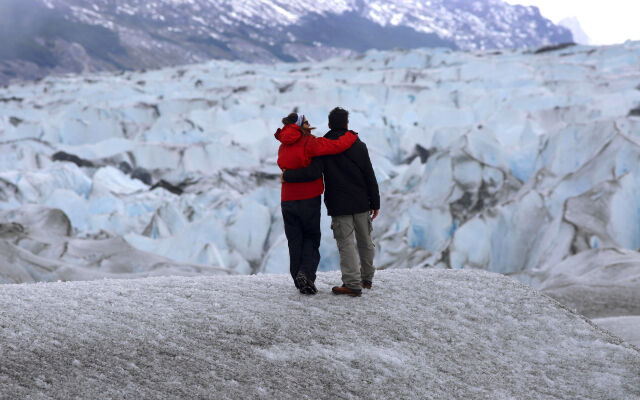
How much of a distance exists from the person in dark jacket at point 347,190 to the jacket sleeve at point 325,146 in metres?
0.05

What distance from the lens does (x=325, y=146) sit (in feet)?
11.3

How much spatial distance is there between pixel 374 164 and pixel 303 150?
12.0m

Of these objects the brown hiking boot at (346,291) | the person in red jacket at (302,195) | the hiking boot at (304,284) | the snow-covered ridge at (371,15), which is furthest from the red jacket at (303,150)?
the snow-covered ridge at (371,15)

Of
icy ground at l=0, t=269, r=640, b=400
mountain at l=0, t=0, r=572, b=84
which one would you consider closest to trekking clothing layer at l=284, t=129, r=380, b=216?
icy ground at l=0, t=269, r=640, b=400

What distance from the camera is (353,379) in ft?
8.83

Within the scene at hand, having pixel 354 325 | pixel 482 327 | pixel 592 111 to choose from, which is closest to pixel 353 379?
pixel 354 325

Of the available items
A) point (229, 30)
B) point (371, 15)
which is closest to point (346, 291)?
point (229, 30)

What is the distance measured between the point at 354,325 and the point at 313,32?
140537 millimetres

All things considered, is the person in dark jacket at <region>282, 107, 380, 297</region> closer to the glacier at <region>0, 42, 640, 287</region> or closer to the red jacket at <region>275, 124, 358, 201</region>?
the red jacket at <region>275, 124, 358, 201</region>

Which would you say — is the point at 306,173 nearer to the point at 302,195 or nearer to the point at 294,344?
the point at 302,195

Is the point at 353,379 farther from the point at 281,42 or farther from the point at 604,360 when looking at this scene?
the point at 281,42

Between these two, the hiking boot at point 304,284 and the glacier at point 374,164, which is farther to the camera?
the glacier at point 374,164

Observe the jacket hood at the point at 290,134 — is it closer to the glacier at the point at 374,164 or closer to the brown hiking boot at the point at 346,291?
the brown hiking boot at the point at 346,291

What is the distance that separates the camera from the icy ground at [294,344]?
2.52 meters
